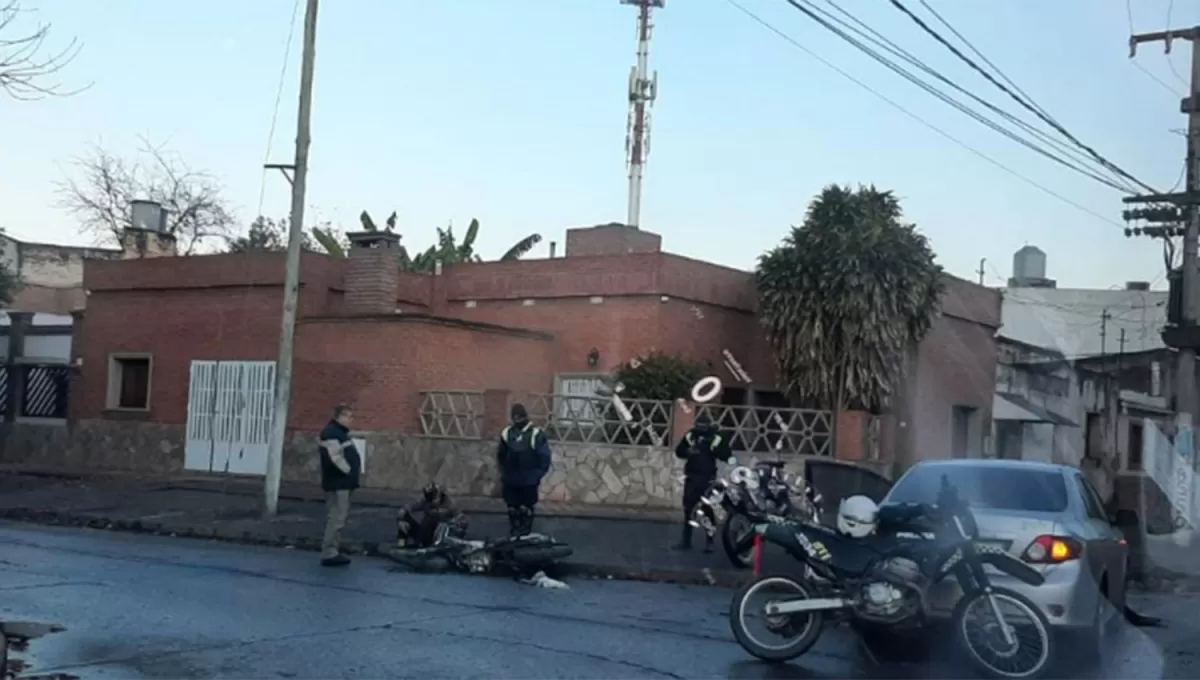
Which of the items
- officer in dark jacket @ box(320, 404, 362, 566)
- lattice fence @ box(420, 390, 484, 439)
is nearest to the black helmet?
officer in dark jacket @ box(320, 404, 362, 566)

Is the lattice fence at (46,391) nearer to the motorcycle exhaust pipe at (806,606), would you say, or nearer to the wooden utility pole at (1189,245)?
the wooden utility pole at (1189,245)

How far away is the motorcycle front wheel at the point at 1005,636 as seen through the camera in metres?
8.83

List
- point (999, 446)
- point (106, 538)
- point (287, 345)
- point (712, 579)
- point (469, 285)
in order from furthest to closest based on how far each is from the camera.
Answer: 1. point (999, 446)
2. point (469, 285)
3. point (287, 345)
4. point (106, 538)
5. point (712, 579)

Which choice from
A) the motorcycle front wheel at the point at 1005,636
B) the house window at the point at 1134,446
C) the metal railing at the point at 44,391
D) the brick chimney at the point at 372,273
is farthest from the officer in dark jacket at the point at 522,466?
the house window at the point at 1134,446

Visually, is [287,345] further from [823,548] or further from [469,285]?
[823,548]

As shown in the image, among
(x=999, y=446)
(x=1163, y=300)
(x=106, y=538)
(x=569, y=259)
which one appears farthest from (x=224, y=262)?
(x=1163, y=300)

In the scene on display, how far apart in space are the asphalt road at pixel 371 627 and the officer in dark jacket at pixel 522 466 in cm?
165

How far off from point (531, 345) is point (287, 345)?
24.8 feet

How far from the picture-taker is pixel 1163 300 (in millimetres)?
52500

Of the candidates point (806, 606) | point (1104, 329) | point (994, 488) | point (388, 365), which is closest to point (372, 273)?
point (388, 365)

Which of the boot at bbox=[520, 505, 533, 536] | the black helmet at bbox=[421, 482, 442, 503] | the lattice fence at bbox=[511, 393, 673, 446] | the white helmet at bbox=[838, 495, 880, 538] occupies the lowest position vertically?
the boot at bbox=[520, 505, 533, 536]

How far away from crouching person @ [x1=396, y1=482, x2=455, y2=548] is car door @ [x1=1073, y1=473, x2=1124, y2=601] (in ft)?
22.7

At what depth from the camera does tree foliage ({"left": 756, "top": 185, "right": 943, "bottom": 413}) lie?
2306 centimetres

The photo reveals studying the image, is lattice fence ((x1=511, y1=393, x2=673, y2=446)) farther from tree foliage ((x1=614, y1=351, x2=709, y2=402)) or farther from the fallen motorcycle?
the fallen motorcycle
